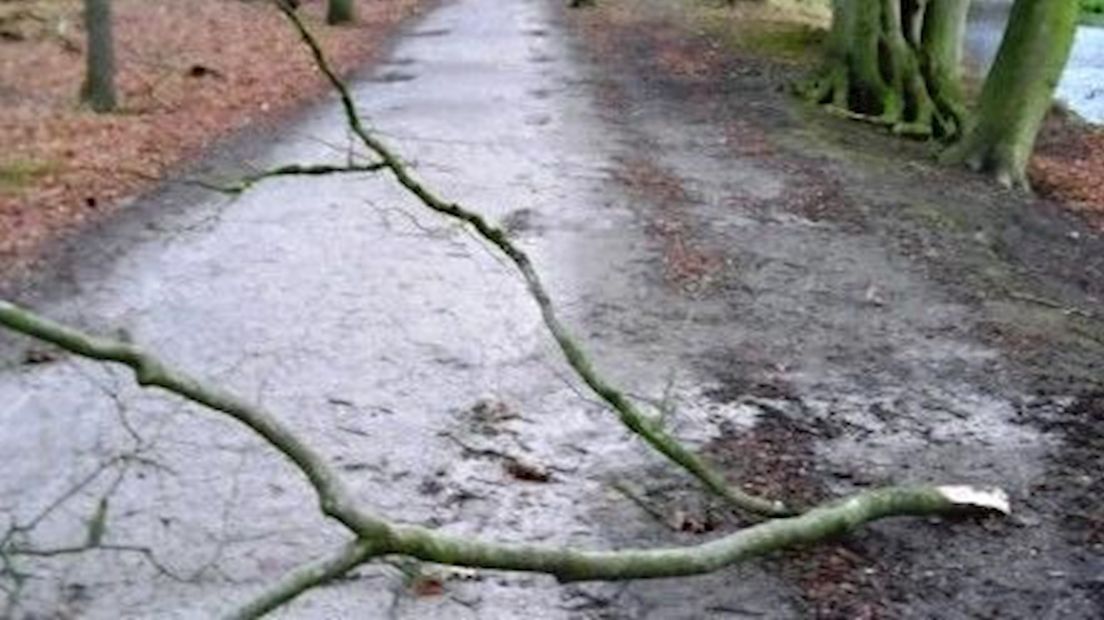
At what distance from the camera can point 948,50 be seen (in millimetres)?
20109

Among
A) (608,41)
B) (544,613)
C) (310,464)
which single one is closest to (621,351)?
(544,613)

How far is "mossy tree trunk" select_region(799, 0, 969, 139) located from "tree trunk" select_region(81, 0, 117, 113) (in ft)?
30.0

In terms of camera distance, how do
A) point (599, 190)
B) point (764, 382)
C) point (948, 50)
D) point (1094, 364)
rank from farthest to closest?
1. point (948, 50)
2. point (599, 190)
3. point (1094, 364)
4. point (764, 382)

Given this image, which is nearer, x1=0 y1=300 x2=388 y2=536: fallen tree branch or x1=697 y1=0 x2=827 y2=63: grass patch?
x1=0 y1=300 x2=388 y2=536: fallen tree branch

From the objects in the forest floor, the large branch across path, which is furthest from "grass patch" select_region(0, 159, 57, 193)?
the large branch across path

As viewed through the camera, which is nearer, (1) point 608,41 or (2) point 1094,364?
(2) point 1094,364

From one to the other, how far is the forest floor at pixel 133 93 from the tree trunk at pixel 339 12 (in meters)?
0.31

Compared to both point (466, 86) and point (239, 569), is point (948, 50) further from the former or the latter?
point (239, 569)

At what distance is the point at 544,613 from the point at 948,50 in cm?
1583

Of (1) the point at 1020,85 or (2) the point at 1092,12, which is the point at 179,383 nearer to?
(1) the point at 1020,85

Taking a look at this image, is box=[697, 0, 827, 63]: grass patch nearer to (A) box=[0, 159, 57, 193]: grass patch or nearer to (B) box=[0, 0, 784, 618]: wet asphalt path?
(B) box=[0, 0, 784, 618]: wet asphalt path

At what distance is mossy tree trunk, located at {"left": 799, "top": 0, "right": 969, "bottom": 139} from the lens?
63.0 ft

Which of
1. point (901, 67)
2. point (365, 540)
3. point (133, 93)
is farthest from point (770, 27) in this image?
point (365, 540)

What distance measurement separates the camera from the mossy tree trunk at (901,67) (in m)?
19.2
